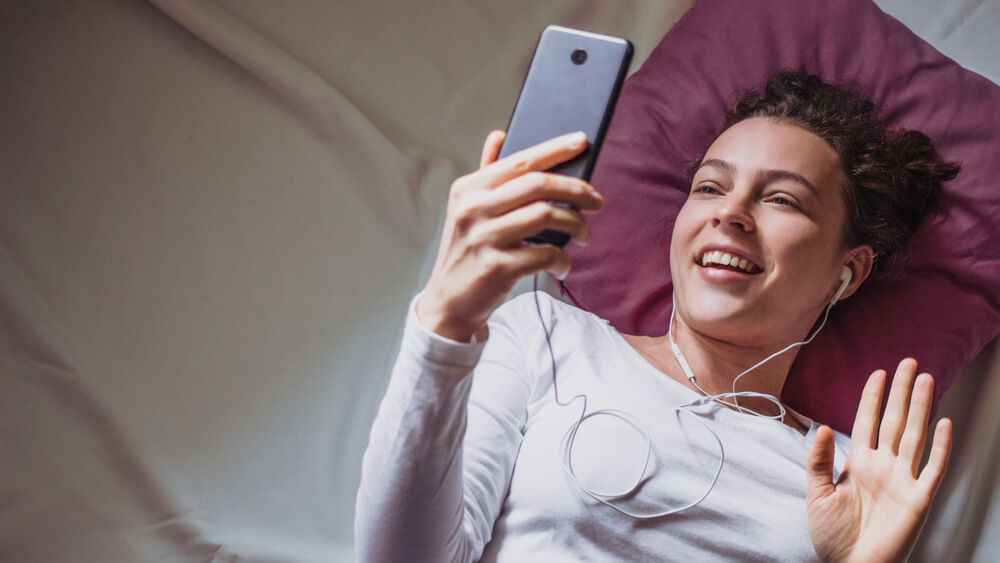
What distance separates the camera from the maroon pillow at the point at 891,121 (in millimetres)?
1195

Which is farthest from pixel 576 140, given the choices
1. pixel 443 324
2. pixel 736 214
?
pixel 736 214

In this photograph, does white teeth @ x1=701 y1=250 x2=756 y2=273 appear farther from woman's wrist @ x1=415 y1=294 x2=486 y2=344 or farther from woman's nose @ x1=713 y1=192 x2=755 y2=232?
woman's wrist @ x1=415 y1=294 x2=486 y2=344

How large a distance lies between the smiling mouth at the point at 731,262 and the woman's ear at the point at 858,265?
9.3 inches

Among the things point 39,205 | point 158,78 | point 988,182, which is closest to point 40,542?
point 39,205

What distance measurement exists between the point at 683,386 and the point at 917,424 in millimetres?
304

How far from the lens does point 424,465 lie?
67cm

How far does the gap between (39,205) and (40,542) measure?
0.51 m

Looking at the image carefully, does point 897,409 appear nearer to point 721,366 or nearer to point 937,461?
point 937,461

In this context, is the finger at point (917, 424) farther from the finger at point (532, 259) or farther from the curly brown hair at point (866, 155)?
the finger at point (532, 259)

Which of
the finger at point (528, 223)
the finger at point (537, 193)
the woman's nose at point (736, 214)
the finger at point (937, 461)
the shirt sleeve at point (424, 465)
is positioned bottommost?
the shirt sleeve at point (424, 465)

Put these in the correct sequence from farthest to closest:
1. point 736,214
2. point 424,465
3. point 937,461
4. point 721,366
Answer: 1. point 721,366
2. point 736,214
3. point 937,461
4. point 424,465

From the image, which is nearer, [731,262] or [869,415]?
[869,415]

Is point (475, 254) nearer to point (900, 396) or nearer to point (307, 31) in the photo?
point (900, 396)

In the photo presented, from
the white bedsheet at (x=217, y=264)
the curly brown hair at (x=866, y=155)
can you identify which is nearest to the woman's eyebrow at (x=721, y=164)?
the curly brown hair at (x=866, y=155)
